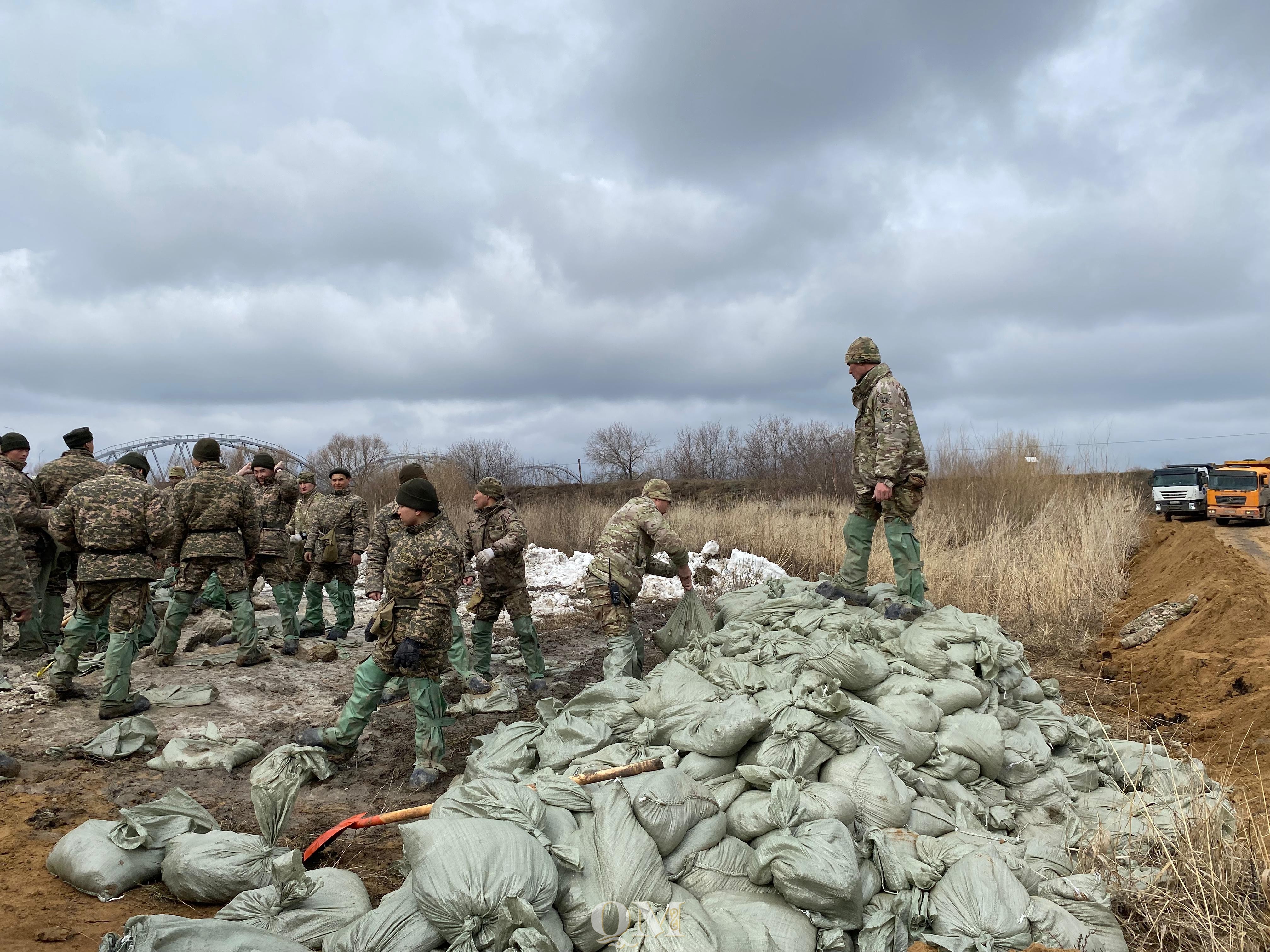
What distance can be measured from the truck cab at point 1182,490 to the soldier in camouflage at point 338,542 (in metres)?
20.7

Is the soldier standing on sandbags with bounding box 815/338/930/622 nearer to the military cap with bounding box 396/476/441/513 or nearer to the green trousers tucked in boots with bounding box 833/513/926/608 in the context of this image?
the green trousers tucked in boots with bounding box 833/513/926/608

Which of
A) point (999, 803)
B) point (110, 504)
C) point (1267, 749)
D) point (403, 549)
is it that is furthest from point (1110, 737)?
point (110, 504)

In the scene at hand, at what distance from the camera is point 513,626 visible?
6.55m

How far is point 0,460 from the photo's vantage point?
675cm

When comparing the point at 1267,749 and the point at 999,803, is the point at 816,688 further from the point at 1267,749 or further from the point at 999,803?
the point at 1267,749

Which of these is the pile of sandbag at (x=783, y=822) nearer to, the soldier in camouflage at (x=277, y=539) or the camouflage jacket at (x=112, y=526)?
the camouflage jacket at (x=112, y=526)

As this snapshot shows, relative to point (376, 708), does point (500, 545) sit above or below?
above

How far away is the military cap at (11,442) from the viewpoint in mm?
6660

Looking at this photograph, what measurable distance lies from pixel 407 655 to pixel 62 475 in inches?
198

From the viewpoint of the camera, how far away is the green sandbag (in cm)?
592

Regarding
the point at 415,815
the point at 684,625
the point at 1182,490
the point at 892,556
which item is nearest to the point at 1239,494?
the point at 1182,490

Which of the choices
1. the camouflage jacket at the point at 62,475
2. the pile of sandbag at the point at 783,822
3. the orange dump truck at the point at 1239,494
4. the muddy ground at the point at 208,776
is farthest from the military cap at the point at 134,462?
the orange dump truck at the point at 1239,494

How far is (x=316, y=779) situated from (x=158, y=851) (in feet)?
4.91

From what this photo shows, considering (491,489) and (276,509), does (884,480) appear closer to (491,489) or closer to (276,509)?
(491,489)
